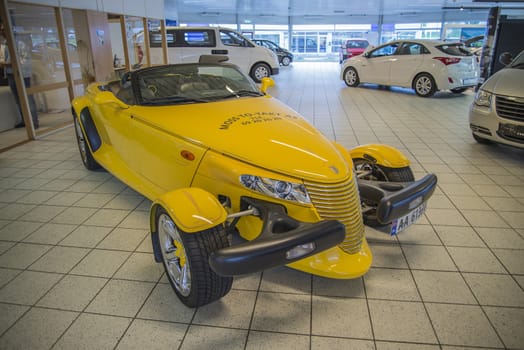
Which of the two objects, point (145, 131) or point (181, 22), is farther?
point (181, 22)

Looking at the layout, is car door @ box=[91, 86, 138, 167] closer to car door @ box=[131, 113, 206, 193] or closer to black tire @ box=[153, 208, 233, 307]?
car door @ box=[131, 113, 206, 193]

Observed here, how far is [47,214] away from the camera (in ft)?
11.2

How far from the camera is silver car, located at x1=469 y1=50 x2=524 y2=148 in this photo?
14.9 feet

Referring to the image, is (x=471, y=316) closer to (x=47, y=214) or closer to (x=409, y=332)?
(x=409, y=332)

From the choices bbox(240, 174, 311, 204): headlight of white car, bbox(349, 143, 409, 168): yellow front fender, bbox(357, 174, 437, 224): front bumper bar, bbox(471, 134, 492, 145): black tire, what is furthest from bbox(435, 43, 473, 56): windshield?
bbox(240, 174, 311, 204): headlight of white car

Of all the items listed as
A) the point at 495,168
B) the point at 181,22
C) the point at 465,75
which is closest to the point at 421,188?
the point at 495,168

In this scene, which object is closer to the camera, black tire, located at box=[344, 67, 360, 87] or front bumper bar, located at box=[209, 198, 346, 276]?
front bumper bar, located at box=[209, 198, 346, 276]

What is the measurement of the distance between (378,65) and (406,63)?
93cm

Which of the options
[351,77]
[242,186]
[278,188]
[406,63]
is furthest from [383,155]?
[351,77]

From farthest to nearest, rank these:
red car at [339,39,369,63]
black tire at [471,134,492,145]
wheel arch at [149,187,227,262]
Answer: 1. red car at [339,39,369,63]
2. black tire at [471,134,492,145]
3. wheel arch at [149,187,227,262]

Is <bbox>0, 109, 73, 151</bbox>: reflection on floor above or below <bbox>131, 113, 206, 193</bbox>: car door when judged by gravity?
below

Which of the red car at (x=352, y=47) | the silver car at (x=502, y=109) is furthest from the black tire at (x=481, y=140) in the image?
A: the red car at (x=352, y=47)

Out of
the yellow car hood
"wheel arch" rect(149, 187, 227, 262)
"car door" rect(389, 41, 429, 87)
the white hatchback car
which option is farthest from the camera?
"car door" rect(389, 41, 429, 87)

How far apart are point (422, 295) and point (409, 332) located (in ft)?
1.20
